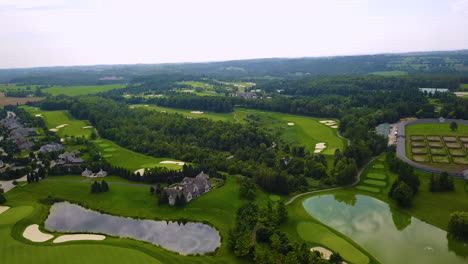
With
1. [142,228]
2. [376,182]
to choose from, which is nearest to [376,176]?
[376,182]

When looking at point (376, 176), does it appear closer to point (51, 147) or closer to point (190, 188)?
point (190, 188)

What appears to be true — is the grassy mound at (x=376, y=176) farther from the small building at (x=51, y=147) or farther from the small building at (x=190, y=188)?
the small building at (x=51, y=147)

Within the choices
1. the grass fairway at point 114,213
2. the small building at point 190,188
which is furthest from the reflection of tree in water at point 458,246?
the small building at point 190,188

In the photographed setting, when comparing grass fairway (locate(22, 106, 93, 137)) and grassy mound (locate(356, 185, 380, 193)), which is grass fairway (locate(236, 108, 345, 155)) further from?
grass fairway (locate(22, 106, 93, 137))

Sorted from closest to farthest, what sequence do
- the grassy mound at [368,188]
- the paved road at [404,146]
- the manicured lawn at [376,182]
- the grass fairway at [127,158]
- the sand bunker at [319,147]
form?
the grassy mound at [368,188] < the manicured lawn at [376,182] < the paved road at [404,146] < the grass fairway at [127,158] < the sand bunker at [319,147]

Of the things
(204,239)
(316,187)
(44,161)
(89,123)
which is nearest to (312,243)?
(204,239)

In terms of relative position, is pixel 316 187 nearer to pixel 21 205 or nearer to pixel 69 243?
pixel 69 243

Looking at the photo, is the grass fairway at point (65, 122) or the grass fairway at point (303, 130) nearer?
the grass fairway at point (303, 130)
